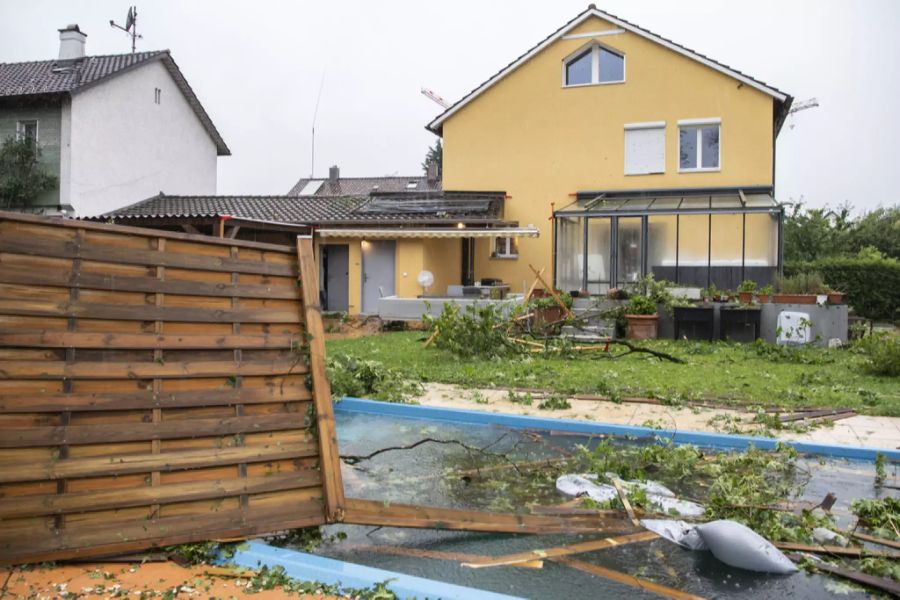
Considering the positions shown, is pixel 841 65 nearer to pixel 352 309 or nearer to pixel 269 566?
pixel 352 309

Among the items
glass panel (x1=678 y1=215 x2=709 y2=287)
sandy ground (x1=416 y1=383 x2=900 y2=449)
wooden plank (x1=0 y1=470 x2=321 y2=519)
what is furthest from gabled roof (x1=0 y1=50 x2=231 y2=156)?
wooden plank (x1=0 y1=470 x2=321 y2=519)

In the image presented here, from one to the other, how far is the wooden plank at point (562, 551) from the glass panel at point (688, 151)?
803 inches

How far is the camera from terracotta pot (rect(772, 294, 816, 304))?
1555cm

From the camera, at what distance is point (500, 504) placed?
548 cm

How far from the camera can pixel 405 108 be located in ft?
278

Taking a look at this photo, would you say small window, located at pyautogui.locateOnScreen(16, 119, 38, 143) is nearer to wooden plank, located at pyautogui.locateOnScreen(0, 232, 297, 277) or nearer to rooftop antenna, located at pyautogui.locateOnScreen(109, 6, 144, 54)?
rooftop antenna, located at pyautogui.locateOnScreen(109, 6, 144, 54)

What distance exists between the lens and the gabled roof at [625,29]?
73.5 feet

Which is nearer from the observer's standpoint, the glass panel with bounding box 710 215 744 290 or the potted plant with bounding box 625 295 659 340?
the potted plant with bounding box 625 295 659 340

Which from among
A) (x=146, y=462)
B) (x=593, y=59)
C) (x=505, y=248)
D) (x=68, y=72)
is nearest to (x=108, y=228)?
(x=146, y=462)

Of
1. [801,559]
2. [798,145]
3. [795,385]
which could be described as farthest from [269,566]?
[798,145]

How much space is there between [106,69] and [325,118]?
3872 centimetres

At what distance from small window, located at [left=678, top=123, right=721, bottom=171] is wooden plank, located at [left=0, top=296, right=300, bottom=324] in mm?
20954

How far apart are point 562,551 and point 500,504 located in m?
1.04

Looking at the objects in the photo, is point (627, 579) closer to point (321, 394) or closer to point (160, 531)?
point (321, 394)
